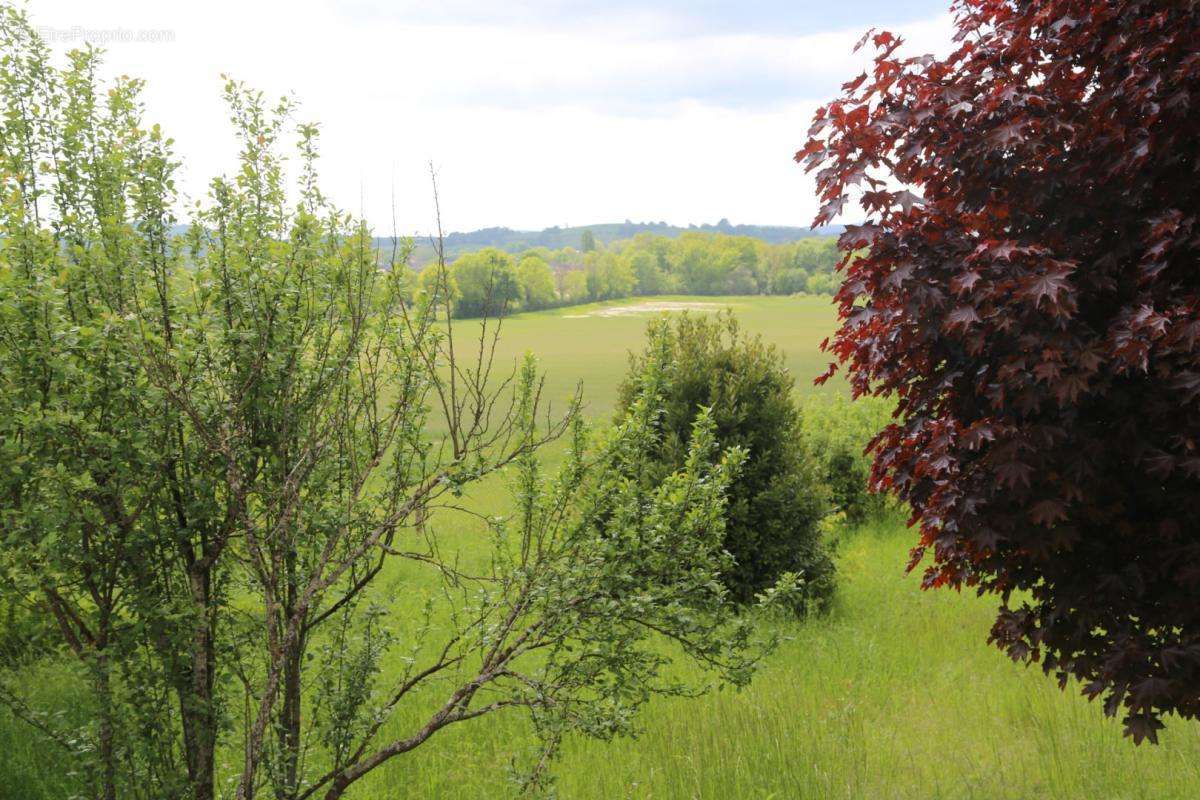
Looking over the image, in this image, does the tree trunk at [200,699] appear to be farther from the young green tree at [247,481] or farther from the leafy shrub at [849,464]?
the leafy shrub at [849,464]

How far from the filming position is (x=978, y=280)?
12.5ft

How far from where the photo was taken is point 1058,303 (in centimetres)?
354

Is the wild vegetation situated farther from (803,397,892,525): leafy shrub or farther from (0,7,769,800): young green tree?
(803,397,892,525): leafy shrub

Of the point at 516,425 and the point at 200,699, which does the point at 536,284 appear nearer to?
the point at 516,425

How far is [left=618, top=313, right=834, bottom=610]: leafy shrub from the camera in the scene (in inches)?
352

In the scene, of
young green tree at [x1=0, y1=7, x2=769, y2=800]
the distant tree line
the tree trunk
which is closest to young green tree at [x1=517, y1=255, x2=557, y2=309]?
the distant tree line

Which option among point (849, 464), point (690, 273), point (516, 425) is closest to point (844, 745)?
point (516, 425)

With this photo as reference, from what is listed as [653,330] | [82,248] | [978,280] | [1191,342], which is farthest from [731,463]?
[653,330]

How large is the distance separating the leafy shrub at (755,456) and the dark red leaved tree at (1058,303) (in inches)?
169

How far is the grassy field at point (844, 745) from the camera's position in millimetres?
5742

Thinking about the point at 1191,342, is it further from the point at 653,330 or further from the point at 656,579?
the point at 653,330

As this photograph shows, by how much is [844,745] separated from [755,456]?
349 centimetres

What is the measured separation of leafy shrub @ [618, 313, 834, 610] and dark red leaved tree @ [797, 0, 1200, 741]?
→ 4.29 meters

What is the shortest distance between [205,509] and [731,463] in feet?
8.25
